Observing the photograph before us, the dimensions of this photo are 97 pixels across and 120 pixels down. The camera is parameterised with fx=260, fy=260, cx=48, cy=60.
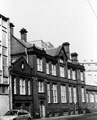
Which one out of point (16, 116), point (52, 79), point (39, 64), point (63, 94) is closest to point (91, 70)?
A: point (63, 94)

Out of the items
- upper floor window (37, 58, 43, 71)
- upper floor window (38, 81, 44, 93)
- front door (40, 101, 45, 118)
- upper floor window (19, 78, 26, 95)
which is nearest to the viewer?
upper floor window (19, 78, 26, 95)

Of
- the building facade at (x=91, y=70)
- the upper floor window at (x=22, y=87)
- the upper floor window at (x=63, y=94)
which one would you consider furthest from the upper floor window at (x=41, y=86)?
the building facade at (x=91, y=70)

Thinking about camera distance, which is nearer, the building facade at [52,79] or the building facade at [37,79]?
the building facade at [37,79]

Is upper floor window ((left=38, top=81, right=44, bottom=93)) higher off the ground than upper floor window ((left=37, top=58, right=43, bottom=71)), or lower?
lower

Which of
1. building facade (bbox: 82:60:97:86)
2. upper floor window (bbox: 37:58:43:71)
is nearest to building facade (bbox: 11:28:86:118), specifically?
upper floor window (bbox: 37:58:43:71)

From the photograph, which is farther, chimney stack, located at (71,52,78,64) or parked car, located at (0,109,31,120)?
chimney stack, located at (71,52,78,64)

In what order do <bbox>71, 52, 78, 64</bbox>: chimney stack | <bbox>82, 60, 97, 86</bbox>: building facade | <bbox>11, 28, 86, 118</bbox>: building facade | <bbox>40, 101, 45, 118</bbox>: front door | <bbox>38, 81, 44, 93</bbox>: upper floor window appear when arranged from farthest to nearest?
<bbox>82, 60, 97, 86</bbox>: building facade → <bbox>71, 52, 78, 64</bbox>: chimney stack → <bbox>38, 81, 44, 93</bbox>: upper floor window → <bbox>40, 101, 45, 118</bbox>: front door → <bbox>11, 28, 86, 118</bbox>: building facade

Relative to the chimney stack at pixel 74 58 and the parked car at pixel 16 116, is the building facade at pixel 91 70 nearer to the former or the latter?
the chimney stack at pixel 74 58

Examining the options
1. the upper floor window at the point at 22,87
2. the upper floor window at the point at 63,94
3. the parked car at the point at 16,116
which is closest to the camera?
the parked car at the point at 16,116

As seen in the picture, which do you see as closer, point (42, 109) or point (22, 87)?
point (22, 87)

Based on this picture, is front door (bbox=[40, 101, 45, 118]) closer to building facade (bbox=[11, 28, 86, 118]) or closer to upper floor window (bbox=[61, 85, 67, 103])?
building facade (bbox=[11, 28, 86, 118])

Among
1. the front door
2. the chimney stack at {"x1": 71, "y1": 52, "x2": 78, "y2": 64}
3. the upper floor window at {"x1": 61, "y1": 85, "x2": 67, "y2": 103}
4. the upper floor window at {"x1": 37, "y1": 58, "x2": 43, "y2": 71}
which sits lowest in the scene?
the front door

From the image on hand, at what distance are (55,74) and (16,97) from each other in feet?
44.0

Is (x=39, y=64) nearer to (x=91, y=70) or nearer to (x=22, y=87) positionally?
(x=22, y=87)
